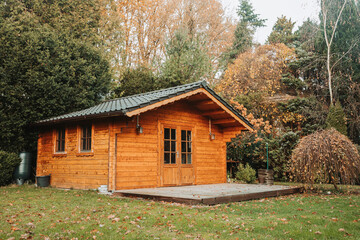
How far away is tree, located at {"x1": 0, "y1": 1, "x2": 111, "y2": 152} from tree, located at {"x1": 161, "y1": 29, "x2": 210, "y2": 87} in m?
5.11

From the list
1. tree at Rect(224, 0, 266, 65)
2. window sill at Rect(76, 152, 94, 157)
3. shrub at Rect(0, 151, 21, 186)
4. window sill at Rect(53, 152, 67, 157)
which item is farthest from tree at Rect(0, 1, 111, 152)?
tree at Rect(224, 0, 266, 65)

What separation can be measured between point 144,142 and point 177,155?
146 centimetres

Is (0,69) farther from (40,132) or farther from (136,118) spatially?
(136,118)

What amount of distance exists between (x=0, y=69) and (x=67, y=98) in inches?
108

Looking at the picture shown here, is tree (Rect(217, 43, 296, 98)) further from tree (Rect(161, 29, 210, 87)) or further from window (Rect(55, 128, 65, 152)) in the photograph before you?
window (Rect(55, 128, 65, 152))

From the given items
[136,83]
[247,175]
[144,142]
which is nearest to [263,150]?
[247,175]

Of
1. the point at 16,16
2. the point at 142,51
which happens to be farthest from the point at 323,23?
the point at 16,16

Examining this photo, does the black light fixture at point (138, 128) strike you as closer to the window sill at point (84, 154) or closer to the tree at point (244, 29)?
the window sill at point (84, 154)

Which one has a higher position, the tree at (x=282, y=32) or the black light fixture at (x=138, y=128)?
the tree at (x=282, y=32)

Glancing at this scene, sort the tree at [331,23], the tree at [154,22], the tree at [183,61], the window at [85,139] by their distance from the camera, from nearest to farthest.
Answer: the window at [85,139], the tree at [331,23], the tree at [183,61], the tree at [154,22]

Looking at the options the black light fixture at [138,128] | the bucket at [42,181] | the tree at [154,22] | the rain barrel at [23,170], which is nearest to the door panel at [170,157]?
the black light fixture at [138,128]

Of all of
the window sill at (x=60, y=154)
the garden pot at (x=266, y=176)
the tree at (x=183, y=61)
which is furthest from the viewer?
the tree at (x=183, y=61)

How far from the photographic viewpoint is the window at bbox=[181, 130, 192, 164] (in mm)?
11211

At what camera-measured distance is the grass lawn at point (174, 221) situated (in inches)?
177
